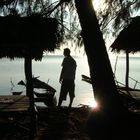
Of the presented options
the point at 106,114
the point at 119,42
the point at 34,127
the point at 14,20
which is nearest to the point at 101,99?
the point at 106,114

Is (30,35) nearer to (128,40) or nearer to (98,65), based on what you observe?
(98,65)

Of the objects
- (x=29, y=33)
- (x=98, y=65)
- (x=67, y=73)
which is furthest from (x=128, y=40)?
(x=29, y=33)

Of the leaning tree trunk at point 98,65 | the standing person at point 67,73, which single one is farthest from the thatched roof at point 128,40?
the leaning tree trunk at point 98,65

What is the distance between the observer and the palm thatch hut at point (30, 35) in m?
8.10

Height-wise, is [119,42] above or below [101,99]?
above

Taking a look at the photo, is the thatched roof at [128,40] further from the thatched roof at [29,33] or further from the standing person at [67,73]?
the thatched roof at [29,33]

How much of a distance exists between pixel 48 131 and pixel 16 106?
957mm

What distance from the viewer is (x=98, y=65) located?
8141 millimetres

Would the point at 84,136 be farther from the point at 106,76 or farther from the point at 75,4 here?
the point at 75,4

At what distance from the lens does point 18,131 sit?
831 cm

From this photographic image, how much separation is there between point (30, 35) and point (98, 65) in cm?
153

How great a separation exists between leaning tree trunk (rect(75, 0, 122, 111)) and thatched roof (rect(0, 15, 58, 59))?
82cm

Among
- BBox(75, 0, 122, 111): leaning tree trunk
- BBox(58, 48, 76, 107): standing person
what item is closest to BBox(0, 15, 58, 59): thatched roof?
BBox(75, 0, 122, 111): leaning tree trunk

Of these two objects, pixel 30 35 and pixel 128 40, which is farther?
pixel 128 40
